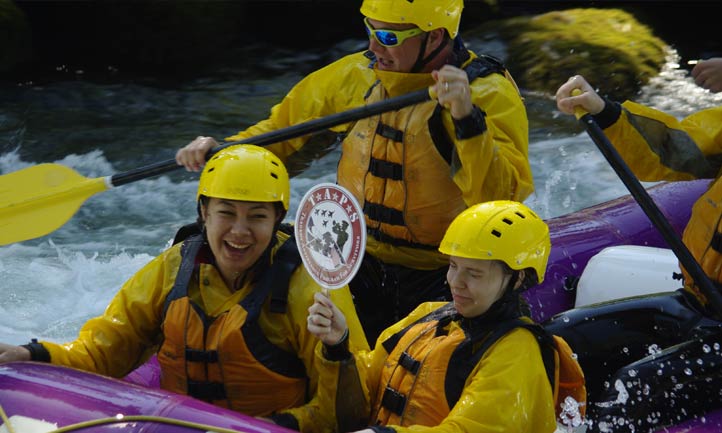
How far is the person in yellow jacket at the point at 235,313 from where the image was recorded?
286 centimetres

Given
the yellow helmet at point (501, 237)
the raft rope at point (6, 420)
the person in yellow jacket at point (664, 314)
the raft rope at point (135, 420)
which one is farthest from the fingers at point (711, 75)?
the raft rope at point (6, 420)

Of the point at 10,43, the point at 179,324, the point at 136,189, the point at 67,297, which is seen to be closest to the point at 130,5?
the point at 10,43

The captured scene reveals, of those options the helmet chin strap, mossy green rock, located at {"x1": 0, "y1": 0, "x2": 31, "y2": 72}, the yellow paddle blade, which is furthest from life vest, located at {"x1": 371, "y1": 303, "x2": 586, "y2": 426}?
mossy green rock, located at {"x1": 0, "y1": 0, "x2": 31, "y2": 72}

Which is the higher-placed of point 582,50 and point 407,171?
point 407,171

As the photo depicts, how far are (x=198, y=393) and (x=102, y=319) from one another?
0.36m

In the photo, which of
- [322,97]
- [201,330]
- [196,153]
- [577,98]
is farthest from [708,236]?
[196,153]

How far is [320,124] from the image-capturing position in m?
3.46

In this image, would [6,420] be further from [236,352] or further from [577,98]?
[577,98]

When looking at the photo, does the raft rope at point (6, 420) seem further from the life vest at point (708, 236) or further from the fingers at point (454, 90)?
the life vest at point (708, 236)

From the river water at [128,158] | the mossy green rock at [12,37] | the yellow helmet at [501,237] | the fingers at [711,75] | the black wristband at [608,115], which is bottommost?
the river water at [128,158]

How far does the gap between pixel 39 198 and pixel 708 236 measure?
92.0 inches

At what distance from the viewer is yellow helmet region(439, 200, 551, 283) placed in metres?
2.64

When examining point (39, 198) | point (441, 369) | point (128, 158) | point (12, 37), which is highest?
point (441, 369)

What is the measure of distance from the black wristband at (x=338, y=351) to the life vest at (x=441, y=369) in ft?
0.68
